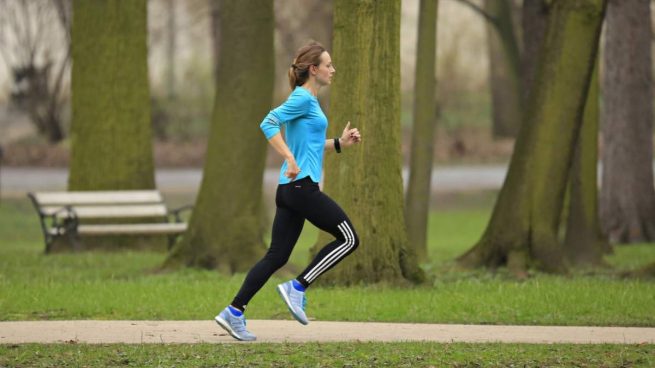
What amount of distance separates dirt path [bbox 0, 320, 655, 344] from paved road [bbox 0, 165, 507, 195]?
21882 mm

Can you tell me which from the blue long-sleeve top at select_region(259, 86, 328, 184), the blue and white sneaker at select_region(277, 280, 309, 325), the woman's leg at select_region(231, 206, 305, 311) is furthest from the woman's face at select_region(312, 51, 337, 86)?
the blue and white sneaker at select_region(277, 280, 309, 325)

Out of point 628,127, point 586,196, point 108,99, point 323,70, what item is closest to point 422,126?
point 586,196

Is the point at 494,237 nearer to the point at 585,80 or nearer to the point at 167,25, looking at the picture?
the point at 585,80

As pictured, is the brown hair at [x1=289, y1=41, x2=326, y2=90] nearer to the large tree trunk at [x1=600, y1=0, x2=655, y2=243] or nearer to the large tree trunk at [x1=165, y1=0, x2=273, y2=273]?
the large tree trunk at [x1=165, y1=0, x2=273, y2=273]

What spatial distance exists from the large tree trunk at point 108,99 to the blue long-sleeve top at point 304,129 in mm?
10071

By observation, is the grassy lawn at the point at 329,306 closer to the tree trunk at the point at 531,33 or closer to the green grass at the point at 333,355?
the green grass at the point at 333,355

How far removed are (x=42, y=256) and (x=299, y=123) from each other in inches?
374

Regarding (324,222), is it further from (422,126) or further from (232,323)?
(422,126)

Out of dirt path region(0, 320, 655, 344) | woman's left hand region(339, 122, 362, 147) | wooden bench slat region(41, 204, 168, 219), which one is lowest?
wooden bench slat region(41, 204, 168, 219)

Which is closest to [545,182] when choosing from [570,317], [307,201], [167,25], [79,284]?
[570,317]

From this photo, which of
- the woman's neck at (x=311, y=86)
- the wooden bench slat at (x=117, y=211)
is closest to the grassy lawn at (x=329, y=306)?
the wooden bench slat at (x=117, y=211)

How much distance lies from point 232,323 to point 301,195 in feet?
3.22

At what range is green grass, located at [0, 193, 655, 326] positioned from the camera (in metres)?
11.4

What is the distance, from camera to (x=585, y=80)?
49.5 ft
